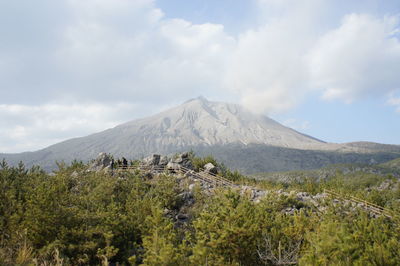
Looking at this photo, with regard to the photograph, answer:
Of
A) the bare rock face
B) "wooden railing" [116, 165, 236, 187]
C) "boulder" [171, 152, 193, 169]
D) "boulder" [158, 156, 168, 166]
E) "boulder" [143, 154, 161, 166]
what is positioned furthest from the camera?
"boulder" [158, 156, 168, 166]

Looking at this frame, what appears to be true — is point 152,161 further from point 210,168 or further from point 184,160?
point 210,168

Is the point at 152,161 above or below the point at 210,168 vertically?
above

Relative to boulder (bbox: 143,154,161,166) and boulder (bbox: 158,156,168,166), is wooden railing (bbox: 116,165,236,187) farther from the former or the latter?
boulder (bbox: 143,154,161,166)

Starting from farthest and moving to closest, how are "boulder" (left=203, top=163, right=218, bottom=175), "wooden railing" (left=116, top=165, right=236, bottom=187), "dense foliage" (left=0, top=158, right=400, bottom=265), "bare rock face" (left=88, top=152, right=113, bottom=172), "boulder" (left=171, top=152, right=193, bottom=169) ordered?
"boulder" (left=171, top=152, right=193, bottom=169), "bare rock face" (left=88, top=152, right=113, bottom=172), "boulder" (left=203, top=163, right=218, bottom=175), "wooden railing" (left=116, top=165, right=236, bottom=187), "dense foliage" (left=0, top=158, right=400, bottom=265)

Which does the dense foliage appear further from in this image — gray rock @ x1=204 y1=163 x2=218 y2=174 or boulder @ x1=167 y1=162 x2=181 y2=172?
gray rock @ x1=204 y1=163 x2=218 y2=174

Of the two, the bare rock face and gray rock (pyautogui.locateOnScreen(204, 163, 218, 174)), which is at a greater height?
the bare rock face

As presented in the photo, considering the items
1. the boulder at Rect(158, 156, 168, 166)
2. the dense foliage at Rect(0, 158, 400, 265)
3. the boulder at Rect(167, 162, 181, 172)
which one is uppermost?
the boulder at Rect(158, 156, 168, 166)

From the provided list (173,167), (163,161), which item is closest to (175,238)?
(173,167)

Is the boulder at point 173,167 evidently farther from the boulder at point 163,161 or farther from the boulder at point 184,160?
the boulder at point 163,161

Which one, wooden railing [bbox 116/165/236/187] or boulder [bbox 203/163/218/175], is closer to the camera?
wooden railing [bbox 116/165/236/187]

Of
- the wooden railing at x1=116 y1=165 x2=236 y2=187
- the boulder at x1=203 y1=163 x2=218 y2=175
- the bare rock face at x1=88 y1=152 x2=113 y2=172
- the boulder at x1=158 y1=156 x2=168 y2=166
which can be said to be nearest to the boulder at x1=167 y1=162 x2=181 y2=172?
the wooden railing at x1=116 y1=165 x2=236 y2=187

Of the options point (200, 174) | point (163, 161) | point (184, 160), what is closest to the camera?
point (200, 174)

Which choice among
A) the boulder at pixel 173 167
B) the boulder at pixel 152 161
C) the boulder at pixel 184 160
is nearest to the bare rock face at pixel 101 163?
the boulder at pixel 152 161

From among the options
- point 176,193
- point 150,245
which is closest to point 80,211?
point 150,245
